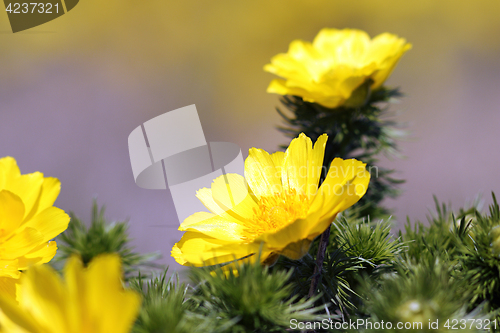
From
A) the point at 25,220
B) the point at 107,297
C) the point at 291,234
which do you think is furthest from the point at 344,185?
the point at 25,220

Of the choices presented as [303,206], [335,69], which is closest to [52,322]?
[303,206]

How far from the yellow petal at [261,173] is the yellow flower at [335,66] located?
0.40 ft

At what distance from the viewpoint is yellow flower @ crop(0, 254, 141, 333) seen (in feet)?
0.74

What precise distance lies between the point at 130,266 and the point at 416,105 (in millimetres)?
1308

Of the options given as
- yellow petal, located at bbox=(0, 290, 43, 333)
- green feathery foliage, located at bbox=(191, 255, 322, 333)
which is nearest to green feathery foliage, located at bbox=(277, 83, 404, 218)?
green feathery foliage, located at bbox=(191, 255, 322, 333)

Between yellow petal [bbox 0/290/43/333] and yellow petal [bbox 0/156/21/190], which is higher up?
yellow petal [bbox 0/156/21/190]

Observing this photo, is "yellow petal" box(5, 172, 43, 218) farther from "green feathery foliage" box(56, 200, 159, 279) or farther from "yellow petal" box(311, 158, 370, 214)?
"yellow petal" box(311, 158, 370, 214)

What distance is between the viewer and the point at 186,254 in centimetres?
31

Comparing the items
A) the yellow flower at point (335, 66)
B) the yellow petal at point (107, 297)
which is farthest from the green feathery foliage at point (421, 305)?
the yellow flower at point (335, 66)

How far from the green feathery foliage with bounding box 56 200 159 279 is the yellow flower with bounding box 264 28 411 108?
26 centimetres

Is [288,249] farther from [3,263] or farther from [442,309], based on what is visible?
[3,263]

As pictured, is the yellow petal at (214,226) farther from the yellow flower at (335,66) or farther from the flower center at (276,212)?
the yellow flower at (335,66)

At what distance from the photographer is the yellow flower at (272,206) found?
282 mm

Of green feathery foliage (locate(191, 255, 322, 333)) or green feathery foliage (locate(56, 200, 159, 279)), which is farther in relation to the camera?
green feathery foliage (locate(56, 200, 159, 279))
